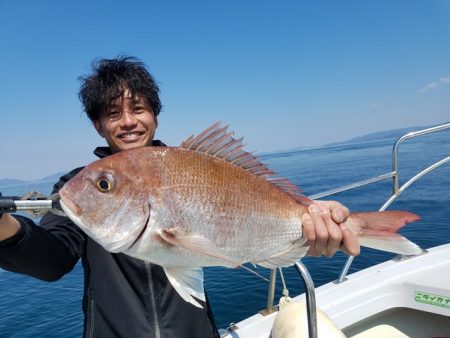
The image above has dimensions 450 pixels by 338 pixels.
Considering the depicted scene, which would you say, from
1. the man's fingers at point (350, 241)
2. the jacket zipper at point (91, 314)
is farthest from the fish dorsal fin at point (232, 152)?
the jacket zipper at point (91, 314)

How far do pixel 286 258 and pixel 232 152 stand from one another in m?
0.74

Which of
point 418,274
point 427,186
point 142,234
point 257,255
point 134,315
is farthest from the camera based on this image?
point 427,186

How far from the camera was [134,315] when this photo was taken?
219 cm

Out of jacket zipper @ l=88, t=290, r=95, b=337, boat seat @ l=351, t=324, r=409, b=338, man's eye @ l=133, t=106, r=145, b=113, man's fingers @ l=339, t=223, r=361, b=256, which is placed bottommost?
boat seat @ l=351, t=324, r=409, b=338

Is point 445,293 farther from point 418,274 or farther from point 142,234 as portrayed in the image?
point 142,234

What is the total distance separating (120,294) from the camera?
2234mm

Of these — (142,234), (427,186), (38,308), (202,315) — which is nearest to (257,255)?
(142,234)

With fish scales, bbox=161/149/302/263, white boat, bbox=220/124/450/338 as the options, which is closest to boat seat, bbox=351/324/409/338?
white boat, bbox=220/124/450/338

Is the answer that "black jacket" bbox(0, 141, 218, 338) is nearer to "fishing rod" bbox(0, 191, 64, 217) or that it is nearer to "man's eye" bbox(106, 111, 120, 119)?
"fishing rod" bbox(0, 191, 64, 217)

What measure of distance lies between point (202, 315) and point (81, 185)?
1.37 m

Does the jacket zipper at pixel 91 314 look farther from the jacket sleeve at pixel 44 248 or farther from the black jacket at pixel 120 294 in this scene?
the jacket sleeve at pixel 44 248

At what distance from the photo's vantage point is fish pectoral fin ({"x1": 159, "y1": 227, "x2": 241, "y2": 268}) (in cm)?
163

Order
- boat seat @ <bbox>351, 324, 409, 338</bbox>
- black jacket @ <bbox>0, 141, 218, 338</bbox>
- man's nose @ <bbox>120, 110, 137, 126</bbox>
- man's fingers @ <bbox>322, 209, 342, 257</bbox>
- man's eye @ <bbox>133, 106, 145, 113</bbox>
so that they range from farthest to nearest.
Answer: boat seat @ <bbox>351, 324, 409, 338</bbox> → man's eye @ <bbox>133, 106, 145, 113</bbox> → man's nose @ <bbox>120, 110, 137, 126</bbox> → black jacket @ <bbox>0, 141, 218, 338</bbox> → man's fingers @ <bbox>322, 209, 342, 257</bbox>

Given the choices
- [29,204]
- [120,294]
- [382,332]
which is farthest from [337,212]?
[382,332]
